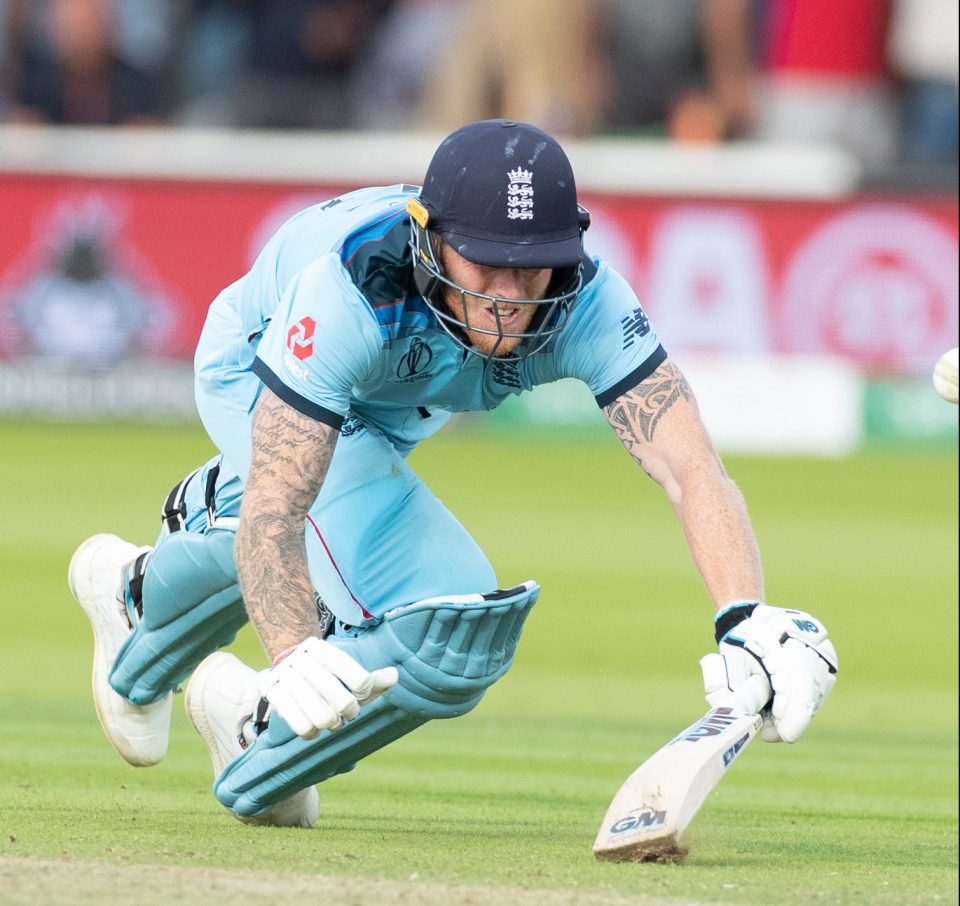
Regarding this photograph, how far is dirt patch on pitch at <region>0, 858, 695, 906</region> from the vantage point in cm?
→ 387

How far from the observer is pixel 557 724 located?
7.58 meters

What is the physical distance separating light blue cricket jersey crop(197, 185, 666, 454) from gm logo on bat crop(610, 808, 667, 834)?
106 centimetres

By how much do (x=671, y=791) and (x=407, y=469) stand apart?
4.41 feet

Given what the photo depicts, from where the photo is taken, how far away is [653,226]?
50.7 ft

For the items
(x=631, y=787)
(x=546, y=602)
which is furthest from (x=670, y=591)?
(x=631, y=787)

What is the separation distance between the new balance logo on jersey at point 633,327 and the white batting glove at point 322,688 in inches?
42.7

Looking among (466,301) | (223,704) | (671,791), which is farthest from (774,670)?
(223,704)

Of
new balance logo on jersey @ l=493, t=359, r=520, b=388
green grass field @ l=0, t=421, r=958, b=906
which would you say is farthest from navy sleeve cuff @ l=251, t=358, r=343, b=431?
green grass field @ l=0, t=421, r=958, b=906

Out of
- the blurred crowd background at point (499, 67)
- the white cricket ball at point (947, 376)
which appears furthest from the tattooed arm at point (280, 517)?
the blurred crowd background at point (499, 67)

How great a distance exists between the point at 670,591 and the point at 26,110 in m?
8.42

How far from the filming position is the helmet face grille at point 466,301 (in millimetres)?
4699

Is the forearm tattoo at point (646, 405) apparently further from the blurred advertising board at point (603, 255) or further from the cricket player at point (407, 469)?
the blurred advertising board at point (603, 255)

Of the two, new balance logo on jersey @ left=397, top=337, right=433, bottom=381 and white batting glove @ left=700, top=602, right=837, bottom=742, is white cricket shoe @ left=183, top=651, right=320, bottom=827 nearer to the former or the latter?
new balance logo on jersey @ left=397, top=337, right=433, bottom=381

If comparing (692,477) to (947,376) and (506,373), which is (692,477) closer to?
(506,373)
